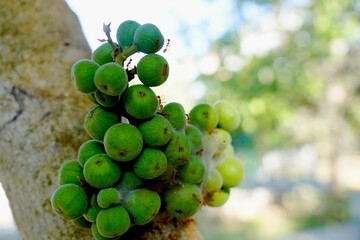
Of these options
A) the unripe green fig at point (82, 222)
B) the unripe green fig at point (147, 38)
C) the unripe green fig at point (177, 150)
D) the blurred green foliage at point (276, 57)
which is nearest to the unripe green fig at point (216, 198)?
the unripe green fig at point (177, 150)

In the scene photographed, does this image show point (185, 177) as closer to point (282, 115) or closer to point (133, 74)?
point (133, 74)

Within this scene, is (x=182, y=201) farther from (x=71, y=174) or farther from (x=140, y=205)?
(x=71, y=174)

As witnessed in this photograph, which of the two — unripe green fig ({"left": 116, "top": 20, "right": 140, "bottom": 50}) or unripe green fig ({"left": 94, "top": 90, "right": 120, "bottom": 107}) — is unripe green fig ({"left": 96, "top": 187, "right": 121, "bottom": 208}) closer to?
unripe green fig ({"left": 94, "top": 90, "right": 120, "bottom": 107})

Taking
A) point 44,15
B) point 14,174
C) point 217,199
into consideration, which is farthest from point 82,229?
point 44,15

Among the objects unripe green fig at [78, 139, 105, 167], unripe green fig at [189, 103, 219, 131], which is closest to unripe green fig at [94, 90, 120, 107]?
unripe green fig at [78, 139, 105, 167]

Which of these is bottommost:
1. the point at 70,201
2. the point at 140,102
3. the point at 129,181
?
the point at 70,201

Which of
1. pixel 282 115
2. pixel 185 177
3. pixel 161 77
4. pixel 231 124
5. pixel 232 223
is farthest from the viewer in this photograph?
pixel 232 223

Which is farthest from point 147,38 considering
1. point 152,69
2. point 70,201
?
point 70,201
